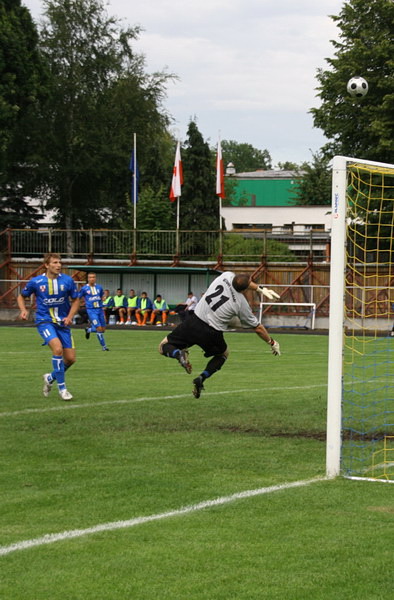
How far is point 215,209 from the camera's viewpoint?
7288 cm

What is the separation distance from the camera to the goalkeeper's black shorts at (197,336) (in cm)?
1214

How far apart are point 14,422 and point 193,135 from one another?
206 ft

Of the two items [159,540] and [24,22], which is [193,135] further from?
[159,540]

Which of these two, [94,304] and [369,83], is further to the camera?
[369,83]

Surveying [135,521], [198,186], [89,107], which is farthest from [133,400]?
[198,186]

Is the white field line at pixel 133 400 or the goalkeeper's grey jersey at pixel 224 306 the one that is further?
the white field line at pixel 133 400

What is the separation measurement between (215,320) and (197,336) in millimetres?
337

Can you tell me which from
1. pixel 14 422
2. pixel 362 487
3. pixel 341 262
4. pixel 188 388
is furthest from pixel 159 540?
pixel 188 388

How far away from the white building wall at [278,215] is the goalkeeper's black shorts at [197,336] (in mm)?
62712

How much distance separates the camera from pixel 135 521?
265 inches

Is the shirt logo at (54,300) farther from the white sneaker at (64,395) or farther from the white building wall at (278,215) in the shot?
the white building wall at (278,215)

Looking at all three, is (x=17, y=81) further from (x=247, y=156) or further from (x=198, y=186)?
(x=247, y=156)

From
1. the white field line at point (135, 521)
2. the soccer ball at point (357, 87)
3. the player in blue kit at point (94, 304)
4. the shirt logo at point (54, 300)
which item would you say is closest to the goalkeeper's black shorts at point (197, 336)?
the shirt logo at point (54, 300)

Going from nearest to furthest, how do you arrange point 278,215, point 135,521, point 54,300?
point 135,521 → point 54,300 → point 278,215
